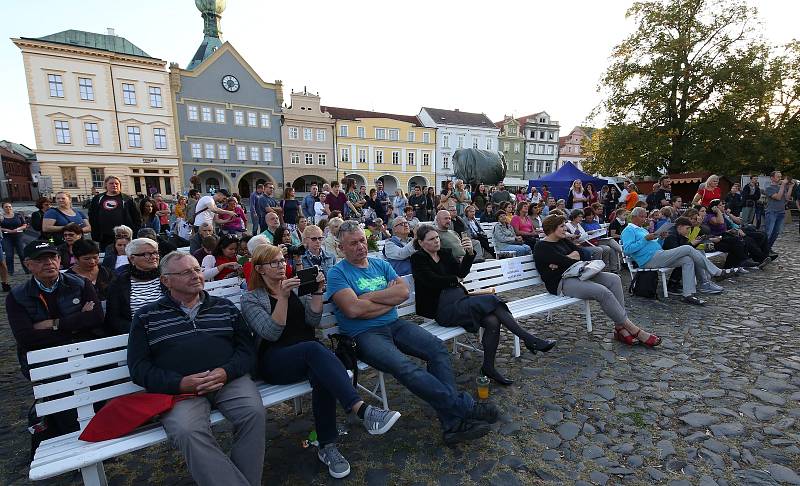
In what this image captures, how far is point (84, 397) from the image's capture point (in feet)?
8.18

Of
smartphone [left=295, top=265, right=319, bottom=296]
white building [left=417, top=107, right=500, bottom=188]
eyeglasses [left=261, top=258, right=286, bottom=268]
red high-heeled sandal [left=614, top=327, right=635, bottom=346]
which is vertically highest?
white building [left=417, top=107, right=500, bottom=188]

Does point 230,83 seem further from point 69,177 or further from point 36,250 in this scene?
point 36,250

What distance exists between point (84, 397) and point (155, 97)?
39.4m

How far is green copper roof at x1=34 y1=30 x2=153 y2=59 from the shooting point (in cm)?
3191

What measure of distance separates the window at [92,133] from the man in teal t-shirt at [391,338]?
38.4 metres

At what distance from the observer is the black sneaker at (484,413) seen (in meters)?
2.84

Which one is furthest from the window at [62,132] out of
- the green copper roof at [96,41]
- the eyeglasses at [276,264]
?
the eyeglasses at [276,264]

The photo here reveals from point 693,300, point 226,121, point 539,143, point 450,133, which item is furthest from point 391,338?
point 539,143

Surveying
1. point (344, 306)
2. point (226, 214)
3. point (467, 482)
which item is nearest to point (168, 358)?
point (344, 306)

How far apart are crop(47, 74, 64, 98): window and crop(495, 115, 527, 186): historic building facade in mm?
49069

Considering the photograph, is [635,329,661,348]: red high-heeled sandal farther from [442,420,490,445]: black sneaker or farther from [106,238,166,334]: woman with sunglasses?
[106,238,166,334]: woman with sunglasses

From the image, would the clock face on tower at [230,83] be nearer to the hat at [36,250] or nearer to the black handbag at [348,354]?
the hat at [36,250]

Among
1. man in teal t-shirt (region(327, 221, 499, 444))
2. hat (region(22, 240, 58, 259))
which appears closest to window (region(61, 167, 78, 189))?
hat (region(22, 240, 58, 259))

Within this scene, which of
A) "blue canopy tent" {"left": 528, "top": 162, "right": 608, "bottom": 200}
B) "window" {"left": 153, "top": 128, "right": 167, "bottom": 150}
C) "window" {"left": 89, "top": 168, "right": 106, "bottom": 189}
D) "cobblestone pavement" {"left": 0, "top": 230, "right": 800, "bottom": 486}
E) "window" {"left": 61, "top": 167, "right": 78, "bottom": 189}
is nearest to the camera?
"cobblestone pavement" {"left": 0, "top": 230, "right": 800, "bottom": 486}
